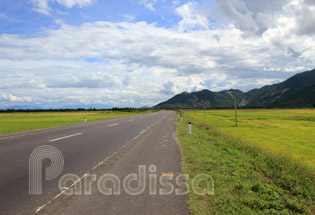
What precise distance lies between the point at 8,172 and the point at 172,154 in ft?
18.9

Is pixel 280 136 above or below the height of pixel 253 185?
below

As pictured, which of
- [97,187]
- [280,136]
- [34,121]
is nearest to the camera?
[97,187]

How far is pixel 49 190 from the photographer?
15.3 feet

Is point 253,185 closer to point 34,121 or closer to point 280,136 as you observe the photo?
point 280,136

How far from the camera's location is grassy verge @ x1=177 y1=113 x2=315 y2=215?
3986mm

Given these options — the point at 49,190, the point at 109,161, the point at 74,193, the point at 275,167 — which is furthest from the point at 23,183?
the point at 275,167

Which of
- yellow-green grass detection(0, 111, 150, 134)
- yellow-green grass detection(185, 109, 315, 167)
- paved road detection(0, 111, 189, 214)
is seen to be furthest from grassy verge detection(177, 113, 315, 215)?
yellow-green grass detection(0, 111, 150, 134)

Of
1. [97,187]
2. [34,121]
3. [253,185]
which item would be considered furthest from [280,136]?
[34,121]

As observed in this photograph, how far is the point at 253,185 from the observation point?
509cm

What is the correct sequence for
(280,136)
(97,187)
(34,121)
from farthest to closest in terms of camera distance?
(34,121), (280,136), (97,187)

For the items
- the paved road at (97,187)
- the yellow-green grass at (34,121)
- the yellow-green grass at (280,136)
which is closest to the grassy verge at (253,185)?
the paved road at (97,187)

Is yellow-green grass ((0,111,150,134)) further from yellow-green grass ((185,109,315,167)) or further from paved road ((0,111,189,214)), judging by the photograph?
yellow-green grass ((185,109,315,167))

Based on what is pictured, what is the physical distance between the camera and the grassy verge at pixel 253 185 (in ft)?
13.1

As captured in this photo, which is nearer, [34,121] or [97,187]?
[97,187]
